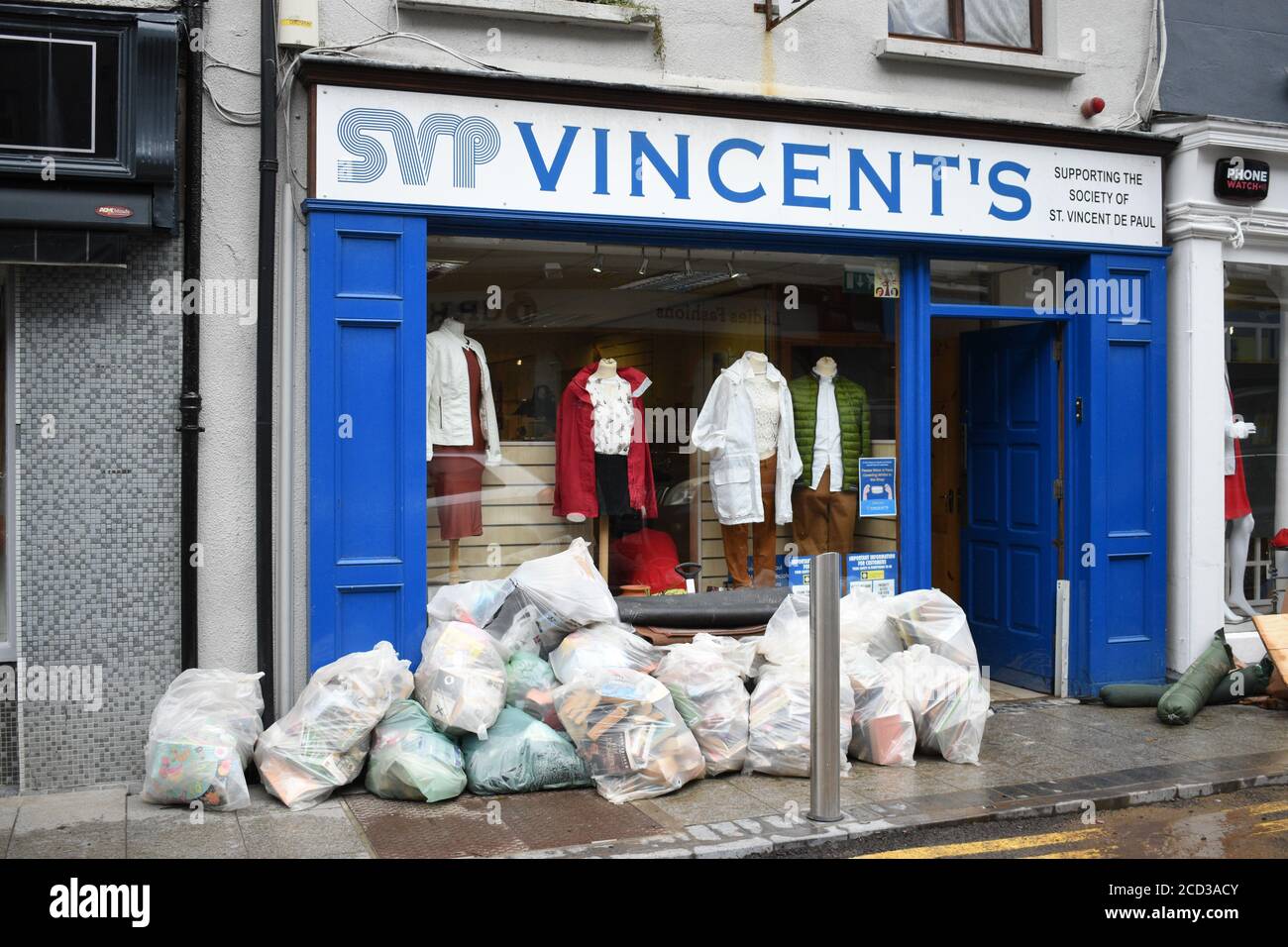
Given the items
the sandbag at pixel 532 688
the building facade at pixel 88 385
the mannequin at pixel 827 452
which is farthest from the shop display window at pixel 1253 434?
the building facade at pixel 88 385

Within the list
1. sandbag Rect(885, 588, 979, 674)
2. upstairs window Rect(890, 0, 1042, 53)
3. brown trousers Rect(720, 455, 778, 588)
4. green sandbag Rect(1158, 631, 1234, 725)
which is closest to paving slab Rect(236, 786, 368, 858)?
brown trousers Rect(720, 455, 778, 588)

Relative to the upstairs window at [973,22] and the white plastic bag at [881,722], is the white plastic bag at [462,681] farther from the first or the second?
the upstairs window at [973,22]

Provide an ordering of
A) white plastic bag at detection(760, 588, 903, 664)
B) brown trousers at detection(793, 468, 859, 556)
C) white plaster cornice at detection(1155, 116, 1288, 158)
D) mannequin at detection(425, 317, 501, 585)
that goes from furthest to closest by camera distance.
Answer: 1. white plaster cornice at detection(1155, 116, 1288, 158)
2. brown trousers at detection(793, 468, 859, 556)
3. mannequin at detection(425, 317, 501, 585)
4. white plastic bag at detection(760, 588, 903, 664)

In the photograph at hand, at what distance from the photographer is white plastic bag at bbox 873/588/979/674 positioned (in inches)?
306

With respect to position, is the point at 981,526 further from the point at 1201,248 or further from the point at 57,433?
the point at 57,433

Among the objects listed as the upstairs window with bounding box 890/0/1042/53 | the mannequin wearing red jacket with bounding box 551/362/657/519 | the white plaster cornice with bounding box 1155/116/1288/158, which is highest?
the upstairs window with bounding box 890/0/1042/53

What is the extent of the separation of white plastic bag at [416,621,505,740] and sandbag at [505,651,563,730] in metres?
0.15

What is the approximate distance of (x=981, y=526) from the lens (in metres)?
10.0

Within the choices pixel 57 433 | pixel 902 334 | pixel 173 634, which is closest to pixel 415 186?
pixel 57 433

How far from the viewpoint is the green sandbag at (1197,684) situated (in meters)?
8.20

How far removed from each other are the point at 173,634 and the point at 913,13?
638 centimetres

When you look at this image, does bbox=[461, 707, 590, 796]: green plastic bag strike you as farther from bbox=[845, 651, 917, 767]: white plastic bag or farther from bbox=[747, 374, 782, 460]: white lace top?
bbox=[747, 374, 782, 460]: white lace top

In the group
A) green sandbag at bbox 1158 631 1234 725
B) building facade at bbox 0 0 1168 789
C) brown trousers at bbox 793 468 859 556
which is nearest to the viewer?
building facade at bbox 0 0 1168 789

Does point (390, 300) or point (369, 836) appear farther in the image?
point (390, 300)
